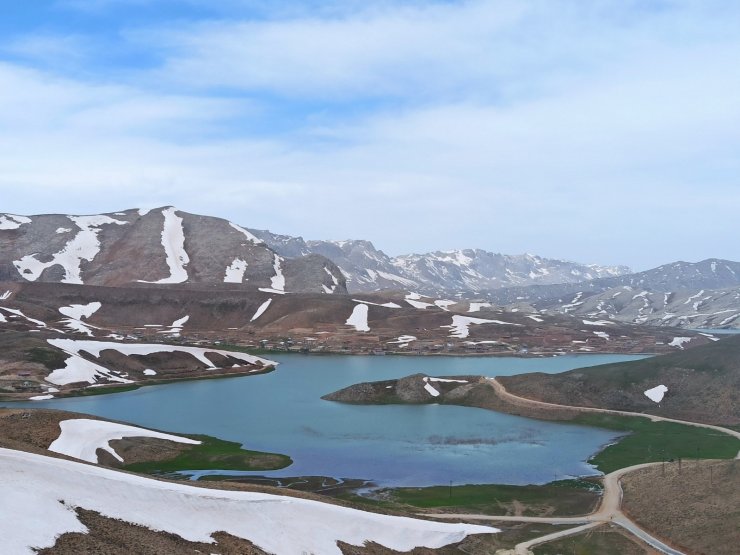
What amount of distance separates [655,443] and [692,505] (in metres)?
31.7

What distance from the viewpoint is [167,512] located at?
32.4 meters

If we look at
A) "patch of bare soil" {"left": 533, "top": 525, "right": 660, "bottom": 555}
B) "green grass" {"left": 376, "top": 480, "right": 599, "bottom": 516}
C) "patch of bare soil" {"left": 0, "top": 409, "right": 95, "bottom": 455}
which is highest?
"patch of bare soil" {"left": 0, "top": 409, "right": 95, "bottom": 455}

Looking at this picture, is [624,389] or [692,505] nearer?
[692,505]

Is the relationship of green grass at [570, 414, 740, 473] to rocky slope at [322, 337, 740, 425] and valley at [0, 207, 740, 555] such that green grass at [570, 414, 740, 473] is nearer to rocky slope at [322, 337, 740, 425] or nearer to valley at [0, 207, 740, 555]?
valley at [0, 207, 740, 555]

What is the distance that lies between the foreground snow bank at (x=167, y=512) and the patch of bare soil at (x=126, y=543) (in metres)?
0.49

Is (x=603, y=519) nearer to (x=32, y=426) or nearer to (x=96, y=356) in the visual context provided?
(x=32, y=426)

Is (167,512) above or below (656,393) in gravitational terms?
above

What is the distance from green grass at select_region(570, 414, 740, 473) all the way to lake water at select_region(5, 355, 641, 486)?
2.47m

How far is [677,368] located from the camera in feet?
340

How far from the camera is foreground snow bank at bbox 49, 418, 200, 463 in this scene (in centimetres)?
5931

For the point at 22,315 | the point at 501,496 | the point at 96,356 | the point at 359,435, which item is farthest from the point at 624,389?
the point at 22,315

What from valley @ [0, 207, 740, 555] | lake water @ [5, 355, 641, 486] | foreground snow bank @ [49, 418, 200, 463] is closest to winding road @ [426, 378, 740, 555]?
valley @ [0, 207, 740, 555]

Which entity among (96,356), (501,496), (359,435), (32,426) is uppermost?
(32,426)

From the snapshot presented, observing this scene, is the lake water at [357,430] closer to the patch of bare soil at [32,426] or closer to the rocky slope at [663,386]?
the rocky slope at [663,386]
